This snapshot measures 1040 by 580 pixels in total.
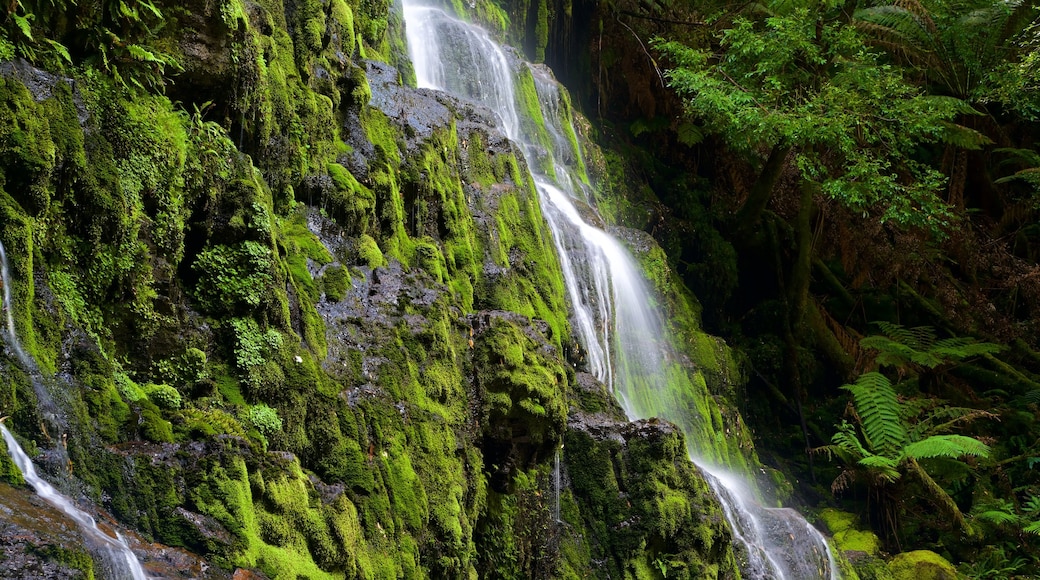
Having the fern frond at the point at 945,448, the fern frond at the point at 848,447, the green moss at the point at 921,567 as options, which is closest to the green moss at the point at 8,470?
the green moss at the point at 921,567

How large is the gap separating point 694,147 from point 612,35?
2.74 metres

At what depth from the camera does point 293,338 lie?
178 inches

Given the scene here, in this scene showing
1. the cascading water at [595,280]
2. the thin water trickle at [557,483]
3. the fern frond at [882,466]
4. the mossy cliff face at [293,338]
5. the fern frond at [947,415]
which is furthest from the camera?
the fern frond at [947,415]

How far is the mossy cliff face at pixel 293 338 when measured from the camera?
3275mm

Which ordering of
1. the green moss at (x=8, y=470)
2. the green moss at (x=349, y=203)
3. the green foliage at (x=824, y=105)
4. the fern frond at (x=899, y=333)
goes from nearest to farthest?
the green moss at (x=8, y=470), the green moss at (x=349, y=203), the green foliage at (x=824, y=105), the fern frond at (x=899, y=333)

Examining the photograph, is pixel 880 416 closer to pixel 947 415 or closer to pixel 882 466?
pixel 882 466

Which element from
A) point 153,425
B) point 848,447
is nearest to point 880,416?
point 848,447

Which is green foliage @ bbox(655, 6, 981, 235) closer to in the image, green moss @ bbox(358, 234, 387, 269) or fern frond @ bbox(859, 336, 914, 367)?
fern frond @ bbox(859, 336, 914, 367)

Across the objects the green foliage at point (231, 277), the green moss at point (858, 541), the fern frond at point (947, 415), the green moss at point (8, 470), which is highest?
the green foliage at point (231, 277)

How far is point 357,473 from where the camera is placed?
14.8 feet

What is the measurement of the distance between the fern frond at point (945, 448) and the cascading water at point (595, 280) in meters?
2.30

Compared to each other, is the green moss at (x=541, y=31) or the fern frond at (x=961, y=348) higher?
the green moss at (x=541, y=31)

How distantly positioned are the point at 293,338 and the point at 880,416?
8954 mm

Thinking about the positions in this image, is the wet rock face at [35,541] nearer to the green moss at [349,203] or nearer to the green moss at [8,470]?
the green moss at [8,470]
